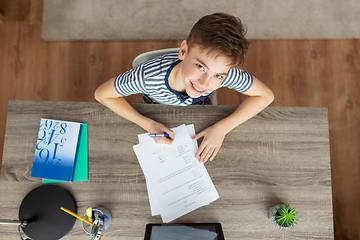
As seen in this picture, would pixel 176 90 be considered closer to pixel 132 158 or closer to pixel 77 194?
pixel 132 158

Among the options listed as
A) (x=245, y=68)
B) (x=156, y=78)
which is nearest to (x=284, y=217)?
(x=156, y=78)

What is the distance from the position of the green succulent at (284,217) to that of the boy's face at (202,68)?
1.47 ft

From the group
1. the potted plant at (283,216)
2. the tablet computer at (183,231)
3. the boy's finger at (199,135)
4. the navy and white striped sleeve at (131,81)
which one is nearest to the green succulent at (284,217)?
the potted plant at (283,216)

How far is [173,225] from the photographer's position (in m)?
0.75

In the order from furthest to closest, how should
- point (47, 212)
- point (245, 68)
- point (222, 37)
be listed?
point (245, 68)
point (47, 212)
point (222, 37)

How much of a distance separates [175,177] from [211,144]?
0.17 meters

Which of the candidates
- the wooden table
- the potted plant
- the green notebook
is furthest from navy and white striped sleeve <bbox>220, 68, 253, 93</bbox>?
the green notebook

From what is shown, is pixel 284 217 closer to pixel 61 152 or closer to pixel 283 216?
pixel 283 216

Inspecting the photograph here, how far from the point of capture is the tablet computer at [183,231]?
72 centimetres

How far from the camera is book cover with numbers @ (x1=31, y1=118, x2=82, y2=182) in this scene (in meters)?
0.82

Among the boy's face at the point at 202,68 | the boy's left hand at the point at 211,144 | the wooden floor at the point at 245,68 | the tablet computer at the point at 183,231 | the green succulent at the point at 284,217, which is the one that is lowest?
the tablet computer at the point at 183,231

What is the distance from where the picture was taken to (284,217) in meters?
0.73

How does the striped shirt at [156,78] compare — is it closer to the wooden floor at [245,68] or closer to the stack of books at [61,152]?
the stack of books at [61,152]

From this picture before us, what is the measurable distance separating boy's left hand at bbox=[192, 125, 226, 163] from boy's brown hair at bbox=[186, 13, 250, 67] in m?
0.26
